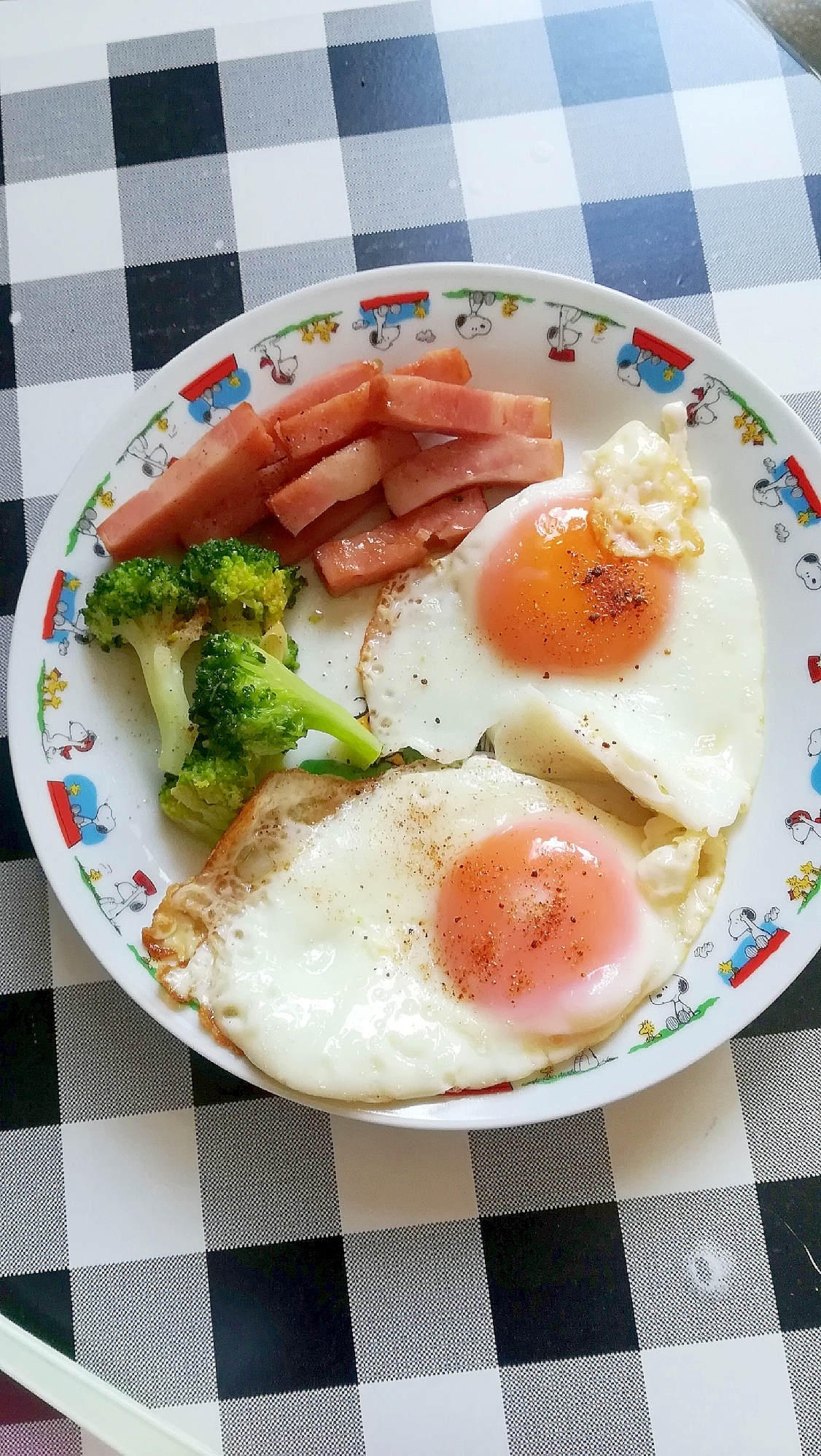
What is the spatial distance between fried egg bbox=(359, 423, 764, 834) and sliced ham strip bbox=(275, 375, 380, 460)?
0.37 metres

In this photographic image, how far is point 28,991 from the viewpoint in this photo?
8.35ft

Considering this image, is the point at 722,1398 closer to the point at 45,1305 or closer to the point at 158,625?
the point at 45,1305

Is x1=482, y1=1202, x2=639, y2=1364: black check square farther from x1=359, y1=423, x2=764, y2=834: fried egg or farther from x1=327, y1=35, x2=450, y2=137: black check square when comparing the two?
x1=327, y1=35, x2=450, y2=137: black check square

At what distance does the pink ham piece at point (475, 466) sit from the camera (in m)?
2.46

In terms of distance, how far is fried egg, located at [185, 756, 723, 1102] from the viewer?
2.23 m

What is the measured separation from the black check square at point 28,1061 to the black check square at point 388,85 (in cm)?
233

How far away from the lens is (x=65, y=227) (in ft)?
8.98

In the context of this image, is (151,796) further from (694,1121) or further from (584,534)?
(694,1121)

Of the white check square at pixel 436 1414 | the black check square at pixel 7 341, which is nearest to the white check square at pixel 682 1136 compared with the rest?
the white check square at pixel 436 1414

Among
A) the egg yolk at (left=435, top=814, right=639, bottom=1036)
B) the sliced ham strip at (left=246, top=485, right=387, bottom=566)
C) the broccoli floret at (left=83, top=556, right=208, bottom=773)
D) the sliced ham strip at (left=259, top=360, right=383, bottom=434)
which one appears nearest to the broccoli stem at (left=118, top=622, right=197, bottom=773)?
the broccoli floret at (left=83, top=556, right=208, bottom=773)

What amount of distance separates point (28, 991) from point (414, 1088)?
38.9 inches

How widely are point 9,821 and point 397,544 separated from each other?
3.80 feet

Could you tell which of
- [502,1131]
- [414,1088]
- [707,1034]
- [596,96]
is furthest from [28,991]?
[596,96]

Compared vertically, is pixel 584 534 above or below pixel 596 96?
below
